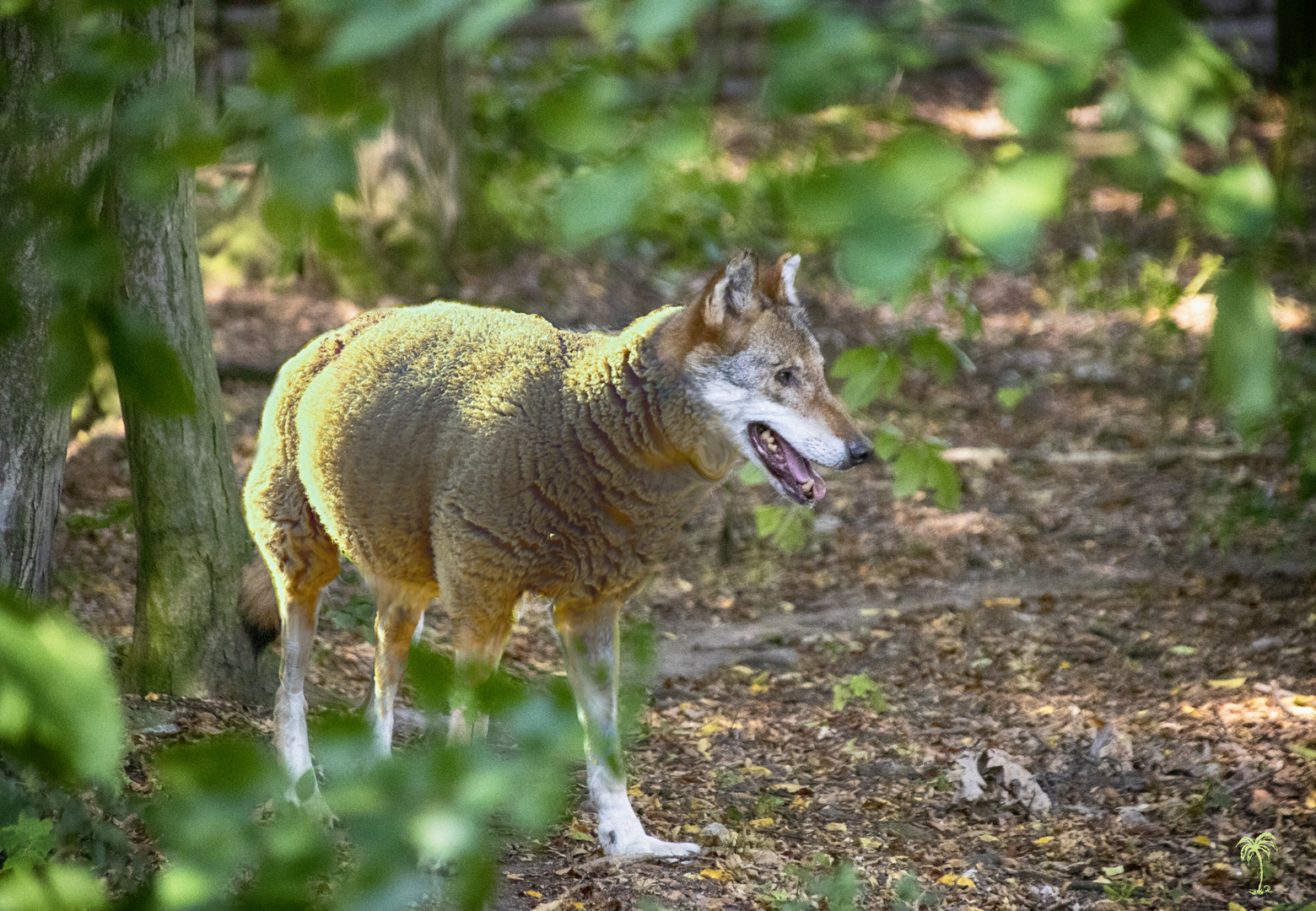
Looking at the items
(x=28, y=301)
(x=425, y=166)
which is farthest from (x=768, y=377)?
(x=425, y=166)

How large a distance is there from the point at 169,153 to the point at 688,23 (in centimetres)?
47

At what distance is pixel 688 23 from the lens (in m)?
0.91

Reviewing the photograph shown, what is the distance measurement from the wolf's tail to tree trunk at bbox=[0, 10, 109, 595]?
95cm

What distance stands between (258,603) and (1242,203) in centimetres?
490

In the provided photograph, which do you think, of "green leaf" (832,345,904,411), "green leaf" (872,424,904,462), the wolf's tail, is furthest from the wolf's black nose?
the wolf's tail

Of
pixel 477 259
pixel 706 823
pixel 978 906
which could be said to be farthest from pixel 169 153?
pixel 477 259

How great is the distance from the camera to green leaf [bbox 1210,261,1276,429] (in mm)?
883

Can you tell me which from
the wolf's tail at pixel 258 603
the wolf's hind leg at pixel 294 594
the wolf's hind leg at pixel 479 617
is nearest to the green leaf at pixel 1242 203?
the wolf's hind leg at pixel 479 617

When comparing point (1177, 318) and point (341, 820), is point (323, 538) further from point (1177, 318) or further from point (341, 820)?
point (1177, 318)

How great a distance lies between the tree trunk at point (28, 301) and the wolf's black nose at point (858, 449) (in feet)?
8.49

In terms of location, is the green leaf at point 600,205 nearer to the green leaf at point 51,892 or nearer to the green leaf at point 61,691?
the green leaf at point 61,691

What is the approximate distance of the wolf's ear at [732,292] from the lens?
13.8ft

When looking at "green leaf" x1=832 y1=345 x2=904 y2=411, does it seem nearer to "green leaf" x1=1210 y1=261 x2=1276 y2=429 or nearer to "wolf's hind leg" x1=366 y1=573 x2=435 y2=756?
"wolf's hind leg" x1=366 y1=573 x2=435 y2=756

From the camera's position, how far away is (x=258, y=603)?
17.2 feet
